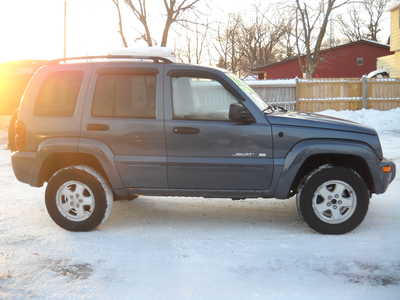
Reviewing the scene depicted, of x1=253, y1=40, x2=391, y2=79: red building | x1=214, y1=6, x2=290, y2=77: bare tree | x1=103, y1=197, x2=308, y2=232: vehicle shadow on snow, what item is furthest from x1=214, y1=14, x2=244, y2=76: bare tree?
x1=103, y1=197, x2=308, y2=232: vehicle shadow on snow

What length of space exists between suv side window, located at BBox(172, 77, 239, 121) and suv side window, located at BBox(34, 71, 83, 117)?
114cm

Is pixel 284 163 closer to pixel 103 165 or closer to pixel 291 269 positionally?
pixel 291 269

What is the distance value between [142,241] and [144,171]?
2.54 feet

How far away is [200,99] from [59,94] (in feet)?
5.29

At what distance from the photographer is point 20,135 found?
222 inches

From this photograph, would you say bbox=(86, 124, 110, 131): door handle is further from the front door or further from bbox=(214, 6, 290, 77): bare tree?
bbox=(214, 6, 290, 77): bare tree

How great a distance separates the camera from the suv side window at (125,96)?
548 cm

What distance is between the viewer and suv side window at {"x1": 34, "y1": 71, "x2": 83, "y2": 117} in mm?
5586

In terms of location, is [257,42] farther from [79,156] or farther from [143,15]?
[79,156]

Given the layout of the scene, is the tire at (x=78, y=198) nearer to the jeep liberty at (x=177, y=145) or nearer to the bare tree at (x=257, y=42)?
the jeep liberty at (x=177, y=145)

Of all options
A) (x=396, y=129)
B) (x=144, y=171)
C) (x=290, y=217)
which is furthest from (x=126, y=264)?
(x=396, y=129)

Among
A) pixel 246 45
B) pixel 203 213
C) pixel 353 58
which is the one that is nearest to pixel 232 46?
pixel 246 45

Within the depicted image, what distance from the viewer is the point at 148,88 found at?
5.49 meters

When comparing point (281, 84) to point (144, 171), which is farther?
point (281, 84)
